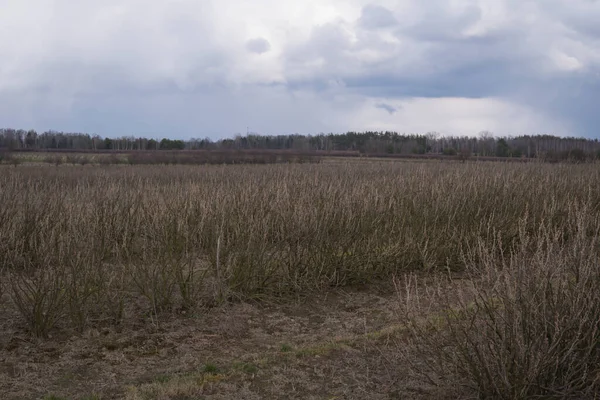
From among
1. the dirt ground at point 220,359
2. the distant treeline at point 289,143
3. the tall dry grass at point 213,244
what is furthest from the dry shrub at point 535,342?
the distant treeline at point 289,143

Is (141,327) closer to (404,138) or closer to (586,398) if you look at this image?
(586,398)

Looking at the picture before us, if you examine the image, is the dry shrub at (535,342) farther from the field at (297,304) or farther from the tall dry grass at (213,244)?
the tall dry grass at (213,244)

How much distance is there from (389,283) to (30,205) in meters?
5.01

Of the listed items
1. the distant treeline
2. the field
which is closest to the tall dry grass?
the field

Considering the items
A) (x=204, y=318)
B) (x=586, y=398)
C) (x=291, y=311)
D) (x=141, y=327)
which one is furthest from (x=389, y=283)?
(x=586, y=398)

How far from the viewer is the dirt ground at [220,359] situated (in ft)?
15.1

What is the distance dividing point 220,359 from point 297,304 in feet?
6.40

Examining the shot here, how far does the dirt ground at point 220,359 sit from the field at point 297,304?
0.07 feet

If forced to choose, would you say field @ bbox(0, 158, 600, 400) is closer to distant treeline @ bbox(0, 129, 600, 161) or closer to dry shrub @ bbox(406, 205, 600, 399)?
dry shrub @ bbox(406, 205, 600, 399)

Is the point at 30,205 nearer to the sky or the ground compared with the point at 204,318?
nearer to the sky

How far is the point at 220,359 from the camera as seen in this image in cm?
545

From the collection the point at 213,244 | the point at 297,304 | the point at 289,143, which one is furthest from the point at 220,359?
the point at 289,143

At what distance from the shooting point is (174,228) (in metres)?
7.04

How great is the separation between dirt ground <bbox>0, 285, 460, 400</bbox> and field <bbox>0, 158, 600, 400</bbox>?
2 centimetres
